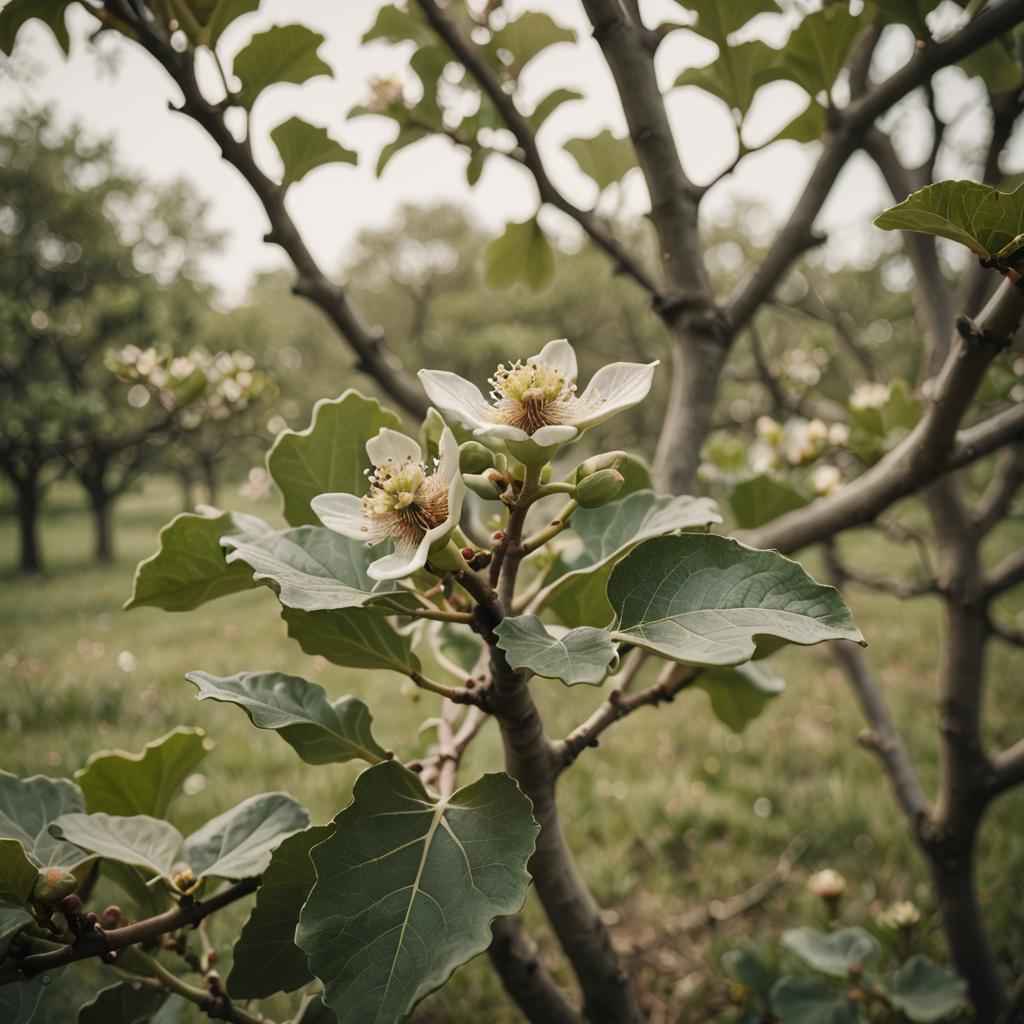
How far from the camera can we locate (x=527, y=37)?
1545 millimetres

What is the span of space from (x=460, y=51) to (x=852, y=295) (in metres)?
10.2

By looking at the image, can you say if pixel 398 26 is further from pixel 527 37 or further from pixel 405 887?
pixel 405 887

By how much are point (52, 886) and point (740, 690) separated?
0.99 m

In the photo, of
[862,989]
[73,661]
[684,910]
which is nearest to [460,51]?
[862,989]

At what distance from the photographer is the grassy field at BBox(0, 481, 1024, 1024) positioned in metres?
2.31

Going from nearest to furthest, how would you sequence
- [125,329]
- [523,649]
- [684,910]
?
[523,649] → [684,910] → [125,329]

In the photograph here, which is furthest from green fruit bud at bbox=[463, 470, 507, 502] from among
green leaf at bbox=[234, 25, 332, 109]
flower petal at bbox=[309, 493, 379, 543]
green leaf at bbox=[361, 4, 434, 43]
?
green leaf at bbox=[361, 4, 434, 43]

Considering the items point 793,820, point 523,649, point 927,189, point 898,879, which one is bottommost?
point 898,879

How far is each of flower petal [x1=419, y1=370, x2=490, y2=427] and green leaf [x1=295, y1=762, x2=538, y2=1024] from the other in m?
0.38

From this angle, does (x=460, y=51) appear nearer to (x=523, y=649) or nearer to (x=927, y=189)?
(x=927, y=189)

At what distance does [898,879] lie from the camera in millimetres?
2553

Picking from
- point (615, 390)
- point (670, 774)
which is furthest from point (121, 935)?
point (670, 774)

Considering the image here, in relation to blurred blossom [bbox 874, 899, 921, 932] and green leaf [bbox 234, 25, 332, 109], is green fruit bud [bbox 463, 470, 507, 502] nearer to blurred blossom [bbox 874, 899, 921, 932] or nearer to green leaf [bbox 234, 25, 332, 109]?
green leaf [bbox 234, 25, 332, 109]

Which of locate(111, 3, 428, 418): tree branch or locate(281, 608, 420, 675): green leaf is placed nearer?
locate(281, 608, 420, 675): green leaf
